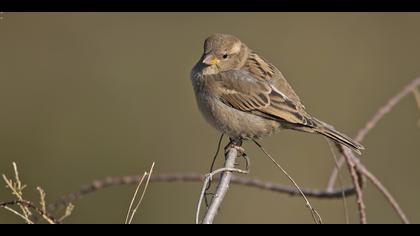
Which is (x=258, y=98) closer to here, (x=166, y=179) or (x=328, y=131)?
(x=328, y=131)

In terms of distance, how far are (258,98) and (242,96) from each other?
105 millimetres

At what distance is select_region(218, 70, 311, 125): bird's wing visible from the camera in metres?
4.74

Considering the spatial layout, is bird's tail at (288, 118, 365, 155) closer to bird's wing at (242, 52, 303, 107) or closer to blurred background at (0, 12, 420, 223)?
bird's wing at (242, 52, 303, 107)

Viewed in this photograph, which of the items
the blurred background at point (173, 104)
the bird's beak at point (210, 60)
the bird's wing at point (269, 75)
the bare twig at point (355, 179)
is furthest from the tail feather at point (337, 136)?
the blurred background at point (173, 104)

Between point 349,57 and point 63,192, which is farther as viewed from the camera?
point 349,57

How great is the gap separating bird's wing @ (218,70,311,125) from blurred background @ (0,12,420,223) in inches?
102

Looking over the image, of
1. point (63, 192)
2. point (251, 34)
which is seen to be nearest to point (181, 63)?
point (251, 34)

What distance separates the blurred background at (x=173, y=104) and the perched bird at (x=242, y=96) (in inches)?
100

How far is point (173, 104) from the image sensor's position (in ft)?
28.1

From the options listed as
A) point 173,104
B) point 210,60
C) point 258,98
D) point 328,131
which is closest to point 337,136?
point 328,131

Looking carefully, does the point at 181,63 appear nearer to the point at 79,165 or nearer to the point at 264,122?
the point at 79,165

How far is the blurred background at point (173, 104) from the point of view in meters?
7.74

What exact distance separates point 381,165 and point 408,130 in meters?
0.70

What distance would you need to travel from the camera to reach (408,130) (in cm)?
842
